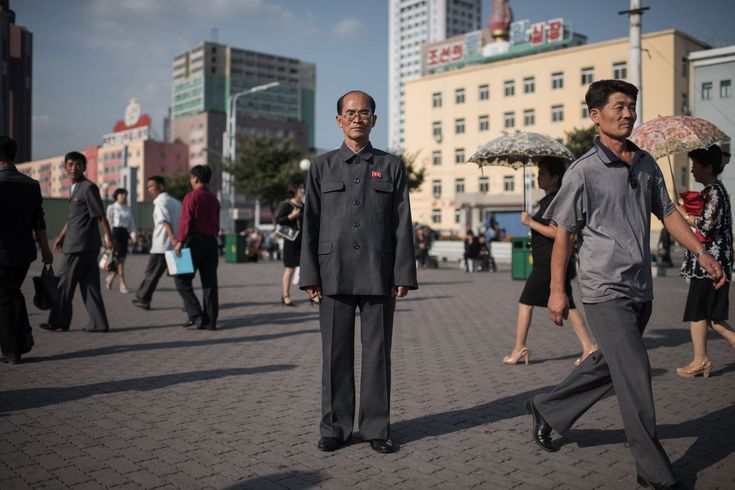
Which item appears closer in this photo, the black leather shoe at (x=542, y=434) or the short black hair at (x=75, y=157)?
the black leather shoe at (x=542, y=434)

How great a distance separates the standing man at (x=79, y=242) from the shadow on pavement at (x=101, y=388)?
9.20 ft

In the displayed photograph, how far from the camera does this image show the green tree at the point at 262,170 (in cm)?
5134

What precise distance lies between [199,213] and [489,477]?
6122 mm

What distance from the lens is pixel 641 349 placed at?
345 cm

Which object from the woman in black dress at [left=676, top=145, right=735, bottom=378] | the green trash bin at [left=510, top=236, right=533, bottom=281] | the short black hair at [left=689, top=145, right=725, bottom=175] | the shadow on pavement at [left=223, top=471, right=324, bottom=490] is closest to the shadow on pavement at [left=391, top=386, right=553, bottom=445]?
the shadow on pavement at [left=223, top=471, right=324, bottom=490]

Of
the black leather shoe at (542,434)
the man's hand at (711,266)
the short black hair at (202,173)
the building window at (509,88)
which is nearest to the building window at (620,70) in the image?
the building window at (509,88)

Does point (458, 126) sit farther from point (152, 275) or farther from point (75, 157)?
point (75, 157)

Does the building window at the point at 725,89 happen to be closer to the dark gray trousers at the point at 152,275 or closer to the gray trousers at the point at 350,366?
the dark gray trousers at the point at 152,275

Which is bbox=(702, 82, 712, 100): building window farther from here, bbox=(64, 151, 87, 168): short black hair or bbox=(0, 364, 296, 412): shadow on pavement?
bbox=(0, 364, 296, 412): shadow on pavement

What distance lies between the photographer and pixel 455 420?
4.69 meters

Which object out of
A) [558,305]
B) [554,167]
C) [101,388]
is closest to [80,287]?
[101,388]

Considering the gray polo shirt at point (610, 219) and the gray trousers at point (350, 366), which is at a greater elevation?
the gray polo shirt at point (610, 219)

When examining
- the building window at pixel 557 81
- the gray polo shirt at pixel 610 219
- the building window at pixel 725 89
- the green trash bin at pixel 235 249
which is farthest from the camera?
the building window at pixel 557 81

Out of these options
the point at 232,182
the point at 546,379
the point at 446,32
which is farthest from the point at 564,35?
the point at 446,32
